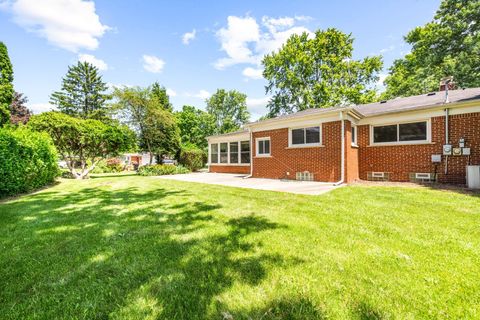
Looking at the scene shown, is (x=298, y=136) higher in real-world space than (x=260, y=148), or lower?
higher

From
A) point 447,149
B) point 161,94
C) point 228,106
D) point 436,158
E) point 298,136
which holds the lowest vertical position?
point 436,158

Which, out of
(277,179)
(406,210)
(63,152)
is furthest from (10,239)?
(63,152)

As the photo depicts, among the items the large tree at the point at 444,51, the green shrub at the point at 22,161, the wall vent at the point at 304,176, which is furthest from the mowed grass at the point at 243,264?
the large tree at the point at 444,51

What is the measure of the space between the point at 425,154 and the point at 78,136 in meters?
17.4

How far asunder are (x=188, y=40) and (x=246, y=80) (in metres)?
12.2

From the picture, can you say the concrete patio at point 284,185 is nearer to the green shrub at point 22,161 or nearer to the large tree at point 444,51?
the green shrub at point 22,161

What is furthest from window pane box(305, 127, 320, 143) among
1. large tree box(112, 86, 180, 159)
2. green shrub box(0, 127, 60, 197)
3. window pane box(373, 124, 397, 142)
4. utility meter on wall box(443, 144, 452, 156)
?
large tree box(112, 86, 180, 159)

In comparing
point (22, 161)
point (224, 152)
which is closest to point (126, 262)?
point (22, 161)

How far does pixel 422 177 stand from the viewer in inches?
342

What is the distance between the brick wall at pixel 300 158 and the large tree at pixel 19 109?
83.5 ft

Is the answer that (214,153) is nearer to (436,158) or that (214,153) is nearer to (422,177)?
(422,177)

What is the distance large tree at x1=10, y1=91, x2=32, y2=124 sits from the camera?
22397 millimetres

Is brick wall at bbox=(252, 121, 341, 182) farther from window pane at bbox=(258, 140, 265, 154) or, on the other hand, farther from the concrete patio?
the concrete patio

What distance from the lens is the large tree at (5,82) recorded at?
15820 millimetres
